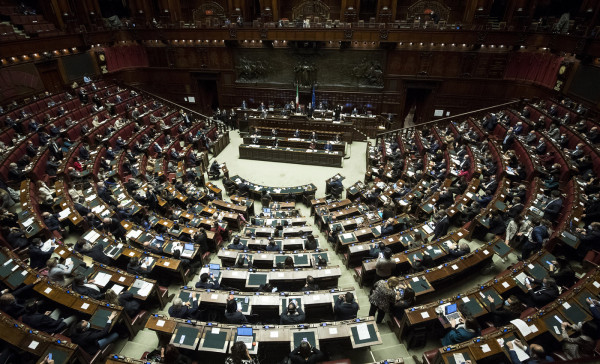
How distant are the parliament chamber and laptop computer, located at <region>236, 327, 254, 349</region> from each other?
31mm

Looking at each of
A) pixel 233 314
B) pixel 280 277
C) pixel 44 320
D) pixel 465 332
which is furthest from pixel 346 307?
pixel 44 320

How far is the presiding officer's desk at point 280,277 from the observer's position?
7648 millimetres

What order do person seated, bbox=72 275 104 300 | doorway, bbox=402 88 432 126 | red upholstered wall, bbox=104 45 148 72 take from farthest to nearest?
red upholstered wall, bbox=104 45 148 72, doorway, bbox=402 88 432 126, person seated, bbox=72 275 104 300

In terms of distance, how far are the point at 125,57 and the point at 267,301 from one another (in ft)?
77.4

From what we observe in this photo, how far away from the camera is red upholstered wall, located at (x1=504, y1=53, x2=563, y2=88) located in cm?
1639

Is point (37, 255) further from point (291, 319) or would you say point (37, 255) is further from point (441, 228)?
point (441, 228)

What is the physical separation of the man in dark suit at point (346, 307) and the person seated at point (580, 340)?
357 centimetres

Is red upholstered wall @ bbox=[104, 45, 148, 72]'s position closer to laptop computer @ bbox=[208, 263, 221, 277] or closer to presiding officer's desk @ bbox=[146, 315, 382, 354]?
laptop computer @ bbox=[208, 263, 221, 277]

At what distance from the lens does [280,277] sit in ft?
25.2

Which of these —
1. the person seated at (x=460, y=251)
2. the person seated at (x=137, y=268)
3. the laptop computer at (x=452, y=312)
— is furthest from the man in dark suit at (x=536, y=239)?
the person seated at (x=137, y=268)

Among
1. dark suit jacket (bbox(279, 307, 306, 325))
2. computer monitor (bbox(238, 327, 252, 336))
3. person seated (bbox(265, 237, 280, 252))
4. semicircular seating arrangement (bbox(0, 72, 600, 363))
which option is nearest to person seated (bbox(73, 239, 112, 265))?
semicircular seating arrangement (bbox(0, 72, 600, 363))

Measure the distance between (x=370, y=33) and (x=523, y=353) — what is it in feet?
59.5

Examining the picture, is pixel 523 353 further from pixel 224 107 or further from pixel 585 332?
pixel 224 107

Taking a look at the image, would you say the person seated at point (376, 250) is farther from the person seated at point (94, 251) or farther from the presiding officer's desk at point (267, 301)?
the person seated at point (94, 251)
